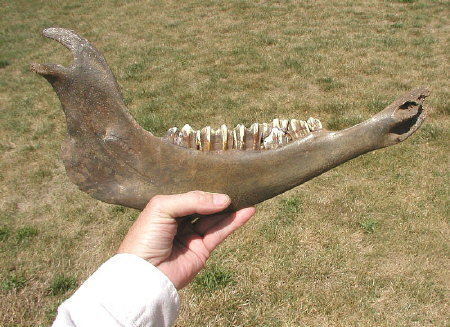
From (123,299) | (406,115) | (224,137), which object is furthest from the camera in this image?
(224,137)

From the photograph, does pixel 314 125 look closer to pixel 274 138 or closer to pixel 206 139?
pixel 274 138

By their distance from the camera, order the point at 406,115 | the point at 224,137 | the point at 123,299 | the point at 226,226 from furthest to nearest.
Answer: the point at 226,226, the point at 224,137, the point at 406,115, the point at 123,299

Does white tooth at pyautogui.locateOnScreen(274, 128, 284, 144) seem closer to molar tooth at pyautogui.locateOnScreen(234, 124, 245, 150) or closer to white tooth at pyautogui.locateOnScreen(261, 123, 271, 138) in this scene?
white tooth at pyautogui.locateOnScreen(261, 123, 271, 138)

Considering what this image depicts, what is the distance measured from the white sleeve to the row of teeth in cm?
67

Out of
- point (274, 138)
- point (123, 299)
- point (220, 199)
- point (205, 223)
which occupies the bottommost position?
point (205, 223)

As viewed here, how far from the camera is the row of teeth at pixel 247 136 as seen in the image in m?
2.39

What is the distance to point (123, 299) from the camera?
78.3 inches

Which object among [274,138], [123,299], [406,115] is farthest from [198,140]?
[406,115]

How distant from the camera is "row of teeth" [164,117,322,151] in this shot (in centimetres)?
239

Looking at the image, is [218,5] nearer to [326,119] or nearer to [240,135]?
[326,119]

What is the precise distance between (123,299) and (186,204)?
55cm

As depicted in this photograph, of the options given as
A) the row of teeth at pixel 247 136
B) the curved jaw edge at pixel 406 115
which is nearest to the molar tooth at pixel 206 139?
the row of teeth at pixel 247 136

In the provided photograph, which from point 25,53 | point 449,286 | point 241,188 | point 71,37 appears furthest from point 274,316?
point 25,53

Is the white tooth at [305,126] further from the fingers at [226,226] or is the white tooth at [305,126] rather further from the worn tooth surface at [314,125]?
the fingers at [226,226]
